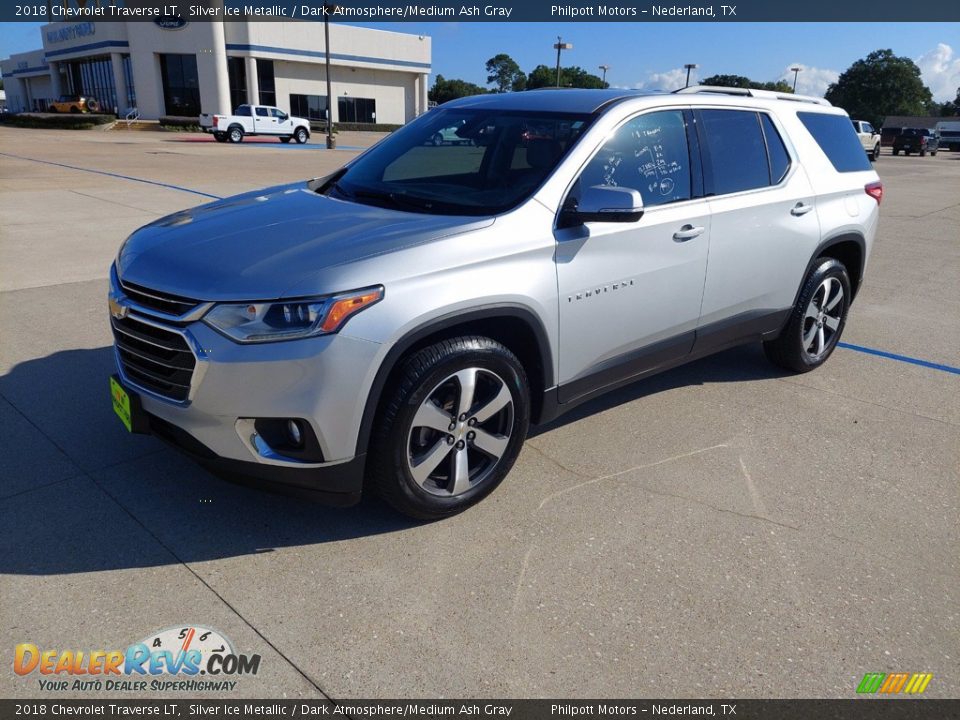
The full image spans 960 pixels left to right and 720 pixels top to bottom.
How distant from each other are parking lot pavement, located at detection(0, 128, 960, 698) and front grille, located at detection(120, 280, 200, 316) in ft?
3.06

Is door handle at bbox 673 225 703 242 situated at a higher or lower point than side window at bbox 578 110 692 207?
lower

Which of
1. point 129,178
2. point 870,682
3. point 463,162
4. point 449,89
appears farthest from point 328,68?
point 449,89

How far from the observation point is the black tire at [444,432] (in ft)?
9.64

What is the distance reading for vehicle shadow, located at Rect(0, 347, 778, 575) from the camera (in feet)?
9.80

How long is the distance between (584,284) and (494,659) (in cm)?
171

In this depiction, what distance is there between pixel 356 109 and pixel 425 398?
2516 inches

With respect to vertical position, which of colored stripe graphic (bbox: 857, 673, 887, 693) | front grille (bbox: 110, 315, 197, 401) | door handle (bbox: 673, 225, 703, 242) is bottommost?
colored stripe graphic (bbox: 857, 673, 887, 693)

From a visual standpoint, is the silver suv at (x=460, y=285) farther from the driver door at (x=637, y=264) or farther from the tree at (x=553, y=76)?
the tree at (x=553, y=76)

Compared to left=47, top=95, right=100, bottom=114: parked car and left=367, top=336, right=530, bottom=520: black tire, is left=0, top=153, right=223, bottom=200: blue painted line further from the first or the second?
left=47, top=95, right=100, bottom=114: parked car

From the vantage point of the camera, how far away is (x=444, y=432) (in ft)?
10.3

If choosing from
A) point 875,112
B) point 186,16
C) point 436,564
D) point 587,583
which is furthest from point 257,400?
point 875,112

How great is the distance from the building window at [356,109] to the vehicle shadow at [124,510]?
61.6 m

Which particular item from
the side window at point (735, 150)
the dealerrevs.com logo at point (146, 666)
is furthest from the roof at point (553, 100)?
the dealerrevs.com logo at point (146, 666)

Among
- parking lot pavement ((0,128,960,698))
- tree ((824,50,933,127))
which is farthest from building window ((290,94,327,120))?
tree ((824,50,933,127))
